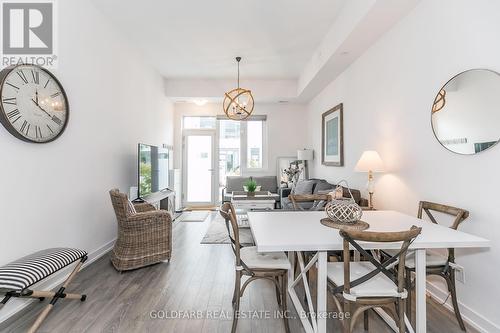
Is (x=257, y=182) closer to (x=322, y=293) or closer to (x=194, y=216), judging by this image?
(x=194, y=216)

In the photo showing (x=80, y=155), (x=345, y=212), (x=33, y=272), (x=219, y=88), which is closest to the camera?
(x=33, y=272)

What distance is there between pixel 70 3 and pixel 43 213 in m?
2.19

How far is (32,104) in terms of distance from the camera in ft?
6.89

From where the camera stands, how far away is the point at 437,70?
2.17 metres

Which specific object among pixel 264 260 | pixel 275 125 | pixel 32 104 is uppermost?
pixel 275 125

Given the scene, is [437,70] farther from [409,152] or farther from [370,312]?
[370,312]

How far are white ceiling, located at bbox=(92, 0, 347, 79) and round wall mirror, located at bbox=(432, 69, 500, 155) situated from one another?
169 cm

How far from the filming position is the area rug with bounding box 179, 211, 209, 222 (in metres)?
5.17

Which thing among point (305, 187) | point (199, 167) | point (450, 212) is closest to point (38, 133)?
point (450, 212)

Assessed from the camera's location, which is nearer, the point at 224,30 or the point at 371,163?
the point at 371,163

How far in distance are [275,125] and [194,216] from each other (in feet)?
10.1

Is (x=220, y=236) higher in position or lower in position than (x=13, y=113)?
lower

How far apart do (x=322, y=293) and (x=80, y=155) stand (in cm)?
279

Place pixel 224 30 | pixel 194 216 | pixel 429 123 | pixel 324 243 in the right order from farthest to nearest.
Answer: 1. pixel 194 216
2. pixel 224 30
3. pixel 429 123
4. pixel 324 243
